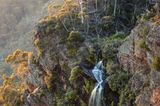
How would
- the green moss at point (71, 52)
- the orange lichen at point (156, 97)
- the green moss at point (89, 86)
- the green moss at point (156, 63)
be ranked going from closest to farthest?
1. the green moss at point (156, 63)
2. the orange lichen at point (156, 97)
3. the green moss at point (89, 86)
4. the green moss at point (71, 52)

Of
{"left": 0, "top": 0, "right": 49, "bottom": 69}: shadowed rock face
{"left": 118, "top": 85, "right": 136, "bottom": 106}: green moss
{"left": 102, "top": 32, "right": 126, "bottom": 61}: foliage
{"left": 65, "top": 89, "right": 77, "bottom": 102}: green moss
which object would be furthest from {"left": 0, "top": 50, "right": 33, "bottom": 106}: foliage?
{"left": 0, "top": 0, "right": 49, "bottom": 69}: shadowed rock face

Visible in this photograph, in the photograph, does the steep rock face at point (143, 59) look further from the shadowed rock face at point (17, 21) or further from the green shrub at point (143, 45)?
the shadowed rock face at point (17, 21)

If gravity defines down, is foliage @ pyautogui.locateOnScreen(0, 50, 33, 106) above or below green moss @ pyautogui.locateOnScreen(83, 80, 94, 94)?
below

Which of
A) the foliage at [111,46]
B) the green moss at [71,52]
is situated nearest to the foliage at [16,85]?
the green moss at [71,52]

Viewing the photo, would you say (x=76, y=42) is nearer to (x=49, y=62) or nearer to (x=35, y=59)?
(x=49, y=62)

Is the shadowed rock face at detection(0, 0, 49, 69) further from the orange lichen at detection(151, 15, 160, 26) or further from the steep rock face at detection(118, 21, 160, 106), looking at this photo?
the orange lichen at detection(151, 15, 160, 26)

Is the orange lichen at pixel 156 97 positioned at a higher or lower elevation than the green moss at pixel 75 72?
higher

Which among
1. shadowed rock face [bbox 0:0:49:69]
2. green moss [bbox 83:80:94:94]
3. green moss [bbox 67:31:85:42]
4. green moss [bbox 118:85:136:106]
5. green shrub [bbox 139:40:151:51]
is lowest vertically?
shadowed rock face [bbox 0:0:49:69]
